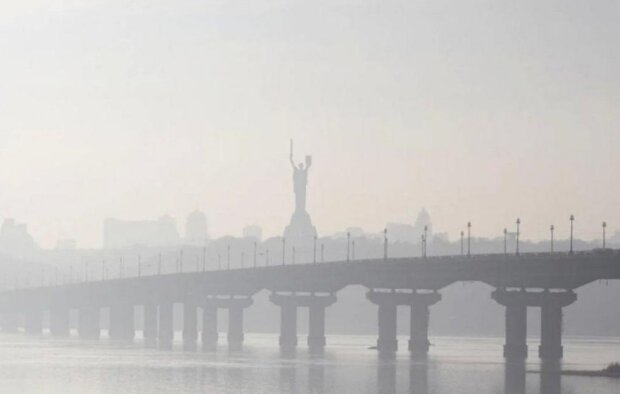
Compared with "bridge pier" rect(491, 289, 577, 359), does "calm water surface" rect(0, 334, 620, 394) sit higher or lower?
lower

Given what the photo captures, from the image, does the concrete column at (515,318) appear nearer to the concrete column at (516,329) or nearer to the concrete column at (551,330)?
the concrete column at (516,329)

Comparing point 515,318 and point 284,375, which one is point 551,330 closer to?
point 515,318

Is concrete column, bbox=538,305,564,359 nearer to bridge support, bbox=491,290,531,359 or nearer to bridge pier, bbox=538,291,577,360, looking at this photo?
bridge pier, bbox=538,291,577,360

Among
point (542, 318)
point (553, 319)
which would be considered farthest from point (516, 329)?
point (553, 319)

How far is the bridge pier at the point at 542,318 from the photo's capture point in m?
187

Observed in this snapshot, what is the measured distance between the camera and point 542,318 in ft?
618

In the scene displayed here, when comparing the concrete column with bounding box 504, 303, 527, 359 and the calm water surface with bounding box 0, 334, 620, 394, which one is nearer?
the calm water surface with bounding box 0, 334, 620, 394

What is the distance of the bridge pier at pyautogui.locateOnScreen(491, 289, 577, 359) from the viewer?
7352 inches

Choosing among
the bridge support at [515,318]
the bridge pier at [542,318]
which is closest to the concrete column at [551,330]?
the bridge pier at [542,318]

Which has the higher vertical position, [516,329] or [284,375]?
[516,329]

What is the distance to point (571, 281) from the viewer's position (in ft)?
606

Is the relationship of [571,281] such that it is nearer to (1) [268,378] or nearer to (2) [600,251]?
(2) [600,251]

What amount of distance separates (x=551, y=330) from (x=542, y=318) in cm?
154

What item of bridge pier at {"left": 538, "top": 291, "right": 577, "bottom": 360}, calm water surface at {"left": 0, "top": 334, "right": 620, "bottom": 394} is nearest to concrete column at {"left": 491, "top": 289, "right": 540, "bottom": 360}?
bridge pier at {"left": 538, "top": 291, "right": 577, "bottom": 360}
